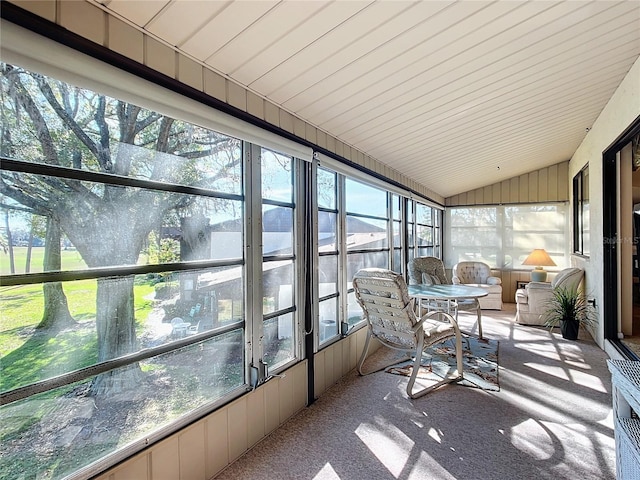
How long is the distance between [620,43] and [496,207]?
5.17 meters

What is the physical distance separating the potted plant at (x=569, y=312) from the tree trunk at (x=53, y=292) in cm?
520

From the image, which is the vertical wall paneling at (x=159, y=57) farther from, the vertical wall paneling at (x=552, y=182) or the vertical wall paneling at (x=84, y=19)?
the vertical wall paneling at (x=552, y=182)

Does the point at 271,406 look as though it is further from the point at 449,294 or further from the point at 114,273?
the point at 449,294

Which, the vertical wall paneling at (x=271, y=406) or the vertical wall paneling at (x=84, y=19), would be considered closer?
the vertical wall paneling at (x=84, y=19)

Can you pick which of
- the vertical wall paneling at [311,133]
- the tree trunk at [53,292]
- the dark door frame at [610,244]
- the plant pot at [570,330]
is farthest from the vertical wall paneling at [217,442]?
the plant pot at [570,330]

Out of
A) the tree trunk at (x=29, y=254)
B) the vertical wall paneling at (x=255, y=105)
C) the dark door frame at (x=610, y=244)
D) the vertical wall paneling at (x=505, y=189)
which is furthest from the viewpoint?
the vertical wall paneling at (x=505, y=189)

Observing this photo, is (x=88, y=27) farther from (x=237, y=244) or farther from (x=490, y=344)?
(x=490, y=344)

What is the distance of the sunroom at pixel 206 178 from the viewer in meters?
1.25

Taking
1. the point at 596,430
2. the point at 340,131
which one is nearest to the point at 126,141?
the point at 340,131

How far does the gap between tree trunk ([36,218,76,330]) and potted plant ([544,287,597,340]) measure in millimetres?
5196

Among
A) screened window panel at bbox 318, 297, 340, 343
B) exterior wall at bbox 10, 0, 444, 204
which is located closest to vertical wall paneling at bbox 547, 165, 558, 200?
screened window panel at bbox 318, 297, 340, 343

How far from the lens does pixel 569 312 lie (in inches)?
173

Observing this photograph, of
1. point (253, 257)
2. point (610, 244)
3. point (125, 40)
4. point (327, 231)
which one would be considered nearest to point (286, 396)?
point (253, 257)

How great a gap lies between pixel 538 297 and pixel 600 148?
219 centimetres
